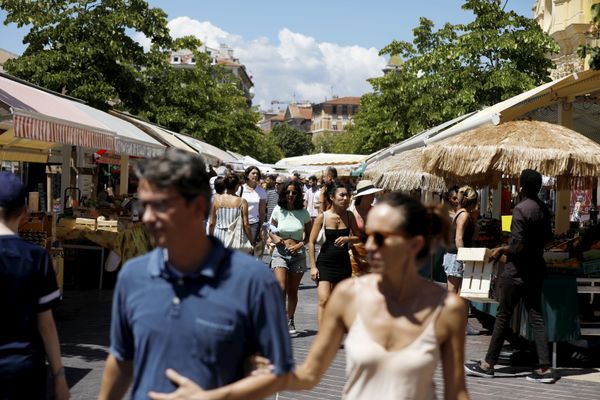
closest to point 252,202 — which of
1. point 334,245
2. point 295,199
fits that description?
point 295,199

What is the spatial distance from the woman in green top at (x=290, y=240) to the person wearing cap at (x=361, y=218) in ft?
3.45

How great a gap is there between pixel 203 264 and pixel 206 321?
17 centimetres

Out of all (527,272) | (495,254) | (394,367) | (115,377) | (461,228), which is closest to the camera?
(115,377)

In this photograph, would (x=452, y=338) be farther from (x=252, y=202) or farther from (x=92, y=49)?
(x=92, y=49)

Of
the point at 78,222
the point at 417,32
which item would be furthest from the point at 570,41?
the point at 78,222

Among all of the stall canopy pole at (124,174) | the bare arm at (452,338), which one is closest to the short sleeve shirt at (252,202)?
the stall canopy pole at (124,174)

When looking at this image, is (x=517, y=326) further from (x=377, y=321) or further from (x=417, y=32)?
(x=417, y=32)

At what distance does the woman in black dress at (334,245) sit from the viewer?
907 cm

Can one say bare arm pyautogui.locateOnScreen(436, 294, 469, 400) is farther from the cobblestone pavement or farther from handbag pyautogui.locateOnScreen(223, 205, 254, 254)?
handbag pyautogui.locateOnScreen(223, 205, 254, 254)

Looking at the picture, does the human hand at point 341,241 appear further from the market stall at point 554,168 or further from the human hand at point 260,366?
the human hand at point 260,366

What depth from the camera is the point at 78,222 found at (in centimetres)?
1340

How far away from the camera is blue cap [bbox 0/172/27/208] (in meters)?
3.97

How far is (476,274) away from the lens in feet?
29.8

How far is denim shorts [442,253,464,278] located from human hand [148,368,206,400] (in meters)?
7.36
